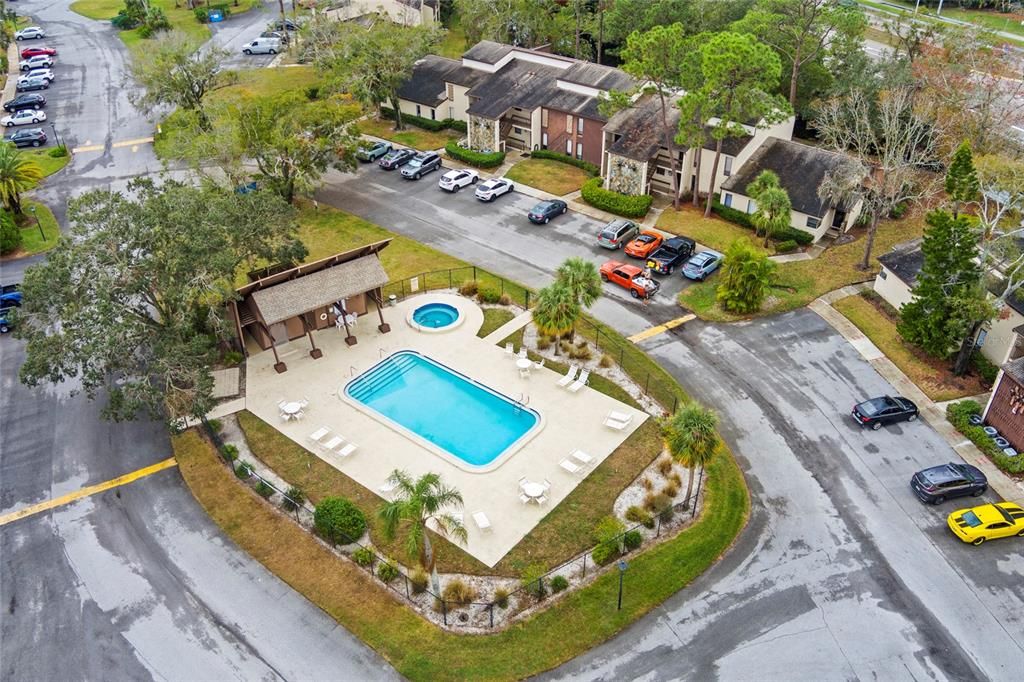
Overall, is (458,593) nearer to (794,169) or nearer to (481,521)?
(481,521)

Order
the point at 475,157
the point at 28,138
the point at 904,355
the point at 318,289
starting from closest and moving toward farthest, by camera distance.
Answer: the point at 318,289
the point at 904,355
the point at 475,157
the point at 28,138

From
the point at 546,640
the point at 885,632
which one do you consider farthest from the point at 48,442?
the point at 885,632

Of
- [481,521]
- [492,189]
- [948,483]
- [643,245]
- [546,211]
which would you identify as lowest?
[481,521]

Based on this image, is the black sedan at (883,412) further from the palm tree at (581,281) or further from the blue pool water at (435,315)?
the blue pool water at (435,315)

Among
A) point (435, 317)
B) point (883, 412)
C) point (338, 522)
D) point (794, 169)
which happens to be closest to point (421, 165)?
point (435, 317)

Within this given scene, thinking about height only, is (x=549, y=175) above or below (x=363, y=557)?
above
